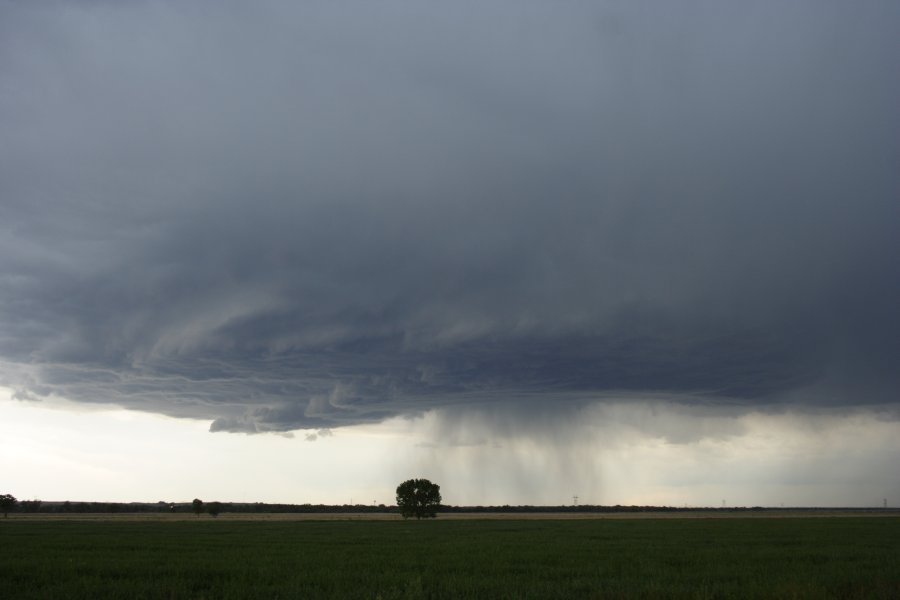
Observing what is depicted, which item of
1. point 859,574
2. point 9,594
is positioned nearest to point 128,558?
point 9,594

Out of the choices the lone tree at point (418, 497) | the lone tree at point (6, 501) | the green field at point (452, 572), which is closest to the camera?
the green field at point (452, 572)

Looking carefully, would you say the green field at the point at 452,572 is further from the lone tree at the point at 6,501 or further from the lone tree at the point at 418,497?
the lone tree at the point at 6,501

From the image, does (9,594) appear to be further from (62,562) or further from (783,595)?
(783,595)

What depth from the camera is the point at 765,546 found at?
50562 millimetres

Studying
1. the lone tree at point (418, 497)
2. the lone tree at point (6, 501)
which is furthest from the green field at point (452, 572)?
the lone tree at point (6, 501)

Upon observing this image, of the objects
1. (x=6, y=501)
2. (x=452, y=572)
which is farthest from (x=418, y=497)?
(x=452, y=572)

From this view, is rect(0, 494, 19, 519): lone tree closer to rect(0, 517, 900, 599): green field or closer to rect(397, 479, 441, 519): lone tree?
rect(397, 479, 441, 519): lone tree

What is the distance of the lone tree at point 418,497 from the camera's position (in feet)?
495

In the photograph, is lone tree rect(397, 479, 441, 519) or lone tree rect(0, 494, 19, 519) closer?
lone tree rect(397, 479, 441, 519)

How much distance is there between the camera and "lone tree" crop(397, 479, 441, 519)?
150875mm

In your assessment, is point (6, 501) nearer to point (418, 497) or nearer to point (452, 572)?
point (418, 497)

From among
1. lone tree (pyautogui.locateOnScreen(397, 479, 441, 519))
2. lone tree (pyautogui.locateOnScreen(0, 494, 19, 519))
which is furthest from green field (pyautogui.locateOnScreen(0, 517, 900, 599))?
lone tree (pyautogui.locateOnScreen(0, 494, 19, 519))

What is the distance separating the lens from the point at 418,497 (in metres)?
151

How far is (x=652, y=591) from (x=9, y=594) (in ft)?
75.9
